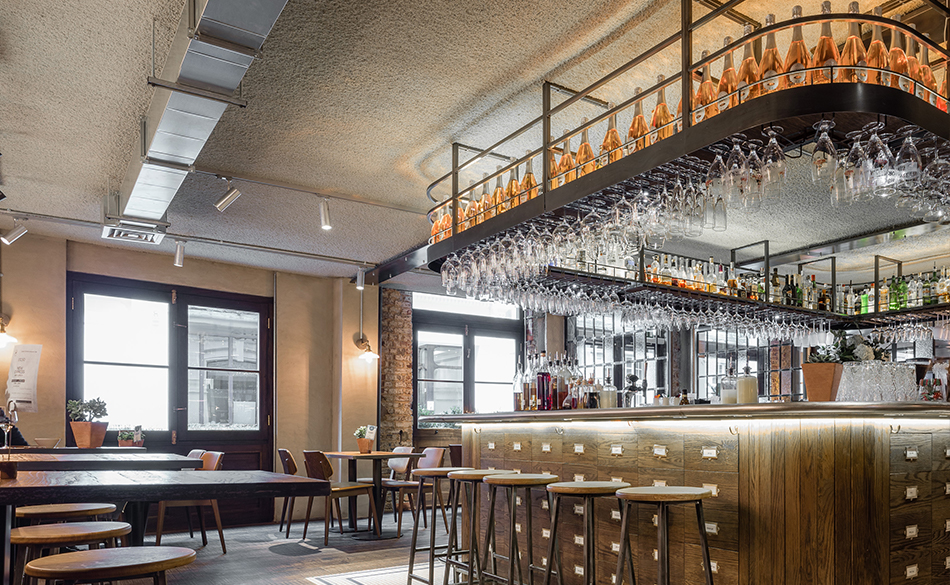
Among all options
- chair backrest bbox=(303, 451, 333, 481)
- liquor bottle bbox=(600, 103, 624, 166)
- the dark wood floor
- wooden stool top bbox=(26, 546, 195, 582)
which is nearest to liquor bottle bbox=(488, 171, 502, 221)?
liquor bottle bbox=(600, 103, 624, 166)

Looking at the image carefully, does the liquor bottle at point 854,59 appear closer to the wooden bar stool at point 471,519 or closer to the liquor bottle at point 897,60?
the liquor bottle at point 897,60

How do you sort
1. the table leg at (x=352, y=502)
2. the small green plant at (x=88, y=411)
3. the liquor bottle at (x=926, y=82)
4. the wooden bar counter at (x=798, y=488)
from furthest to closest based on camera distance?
1. the table leg at (x=352, y=502)
2. the small green plant at (x=88, y=411)
3. the wooden bar counter at (x=798, y=488)
4. the liquor bottle at (x=926, y=82)

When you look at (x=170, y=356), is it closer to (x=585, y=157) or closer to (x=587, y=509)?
(x=585, y=157)

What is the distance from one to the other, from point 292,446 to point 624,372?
443 cm

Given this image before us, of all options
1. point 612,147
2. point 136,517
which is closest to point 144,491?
point 136,517

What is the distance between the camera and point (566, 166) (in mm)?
4508

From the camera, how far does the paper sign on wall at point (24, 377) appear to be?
681 cm

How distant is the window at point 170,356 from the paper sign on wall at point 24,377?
1.69ft

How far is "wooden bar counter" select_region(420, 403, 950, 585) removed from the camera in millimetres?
3389

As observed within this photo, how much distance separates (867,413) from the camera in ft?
10.7

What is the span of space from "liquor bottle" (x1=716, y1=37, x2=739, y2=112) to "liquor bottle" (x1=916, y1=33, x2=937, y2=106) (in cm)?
73

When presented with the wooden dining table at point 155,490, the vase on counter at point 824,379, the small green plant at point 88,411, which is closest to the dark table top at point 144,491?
the wooden dining table at point 155,490

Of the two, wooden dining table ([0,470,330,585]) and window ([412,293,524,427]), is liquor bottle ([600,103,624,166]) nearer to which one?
wooden dining table ([0,470,330,585])

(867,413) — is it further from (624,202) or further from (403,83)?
(403,83)
